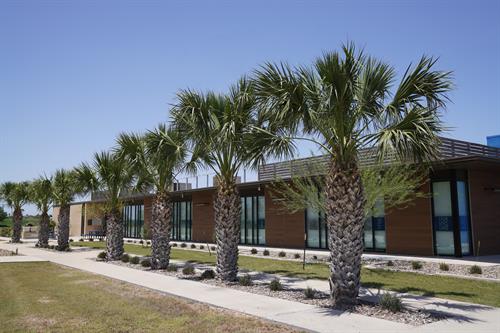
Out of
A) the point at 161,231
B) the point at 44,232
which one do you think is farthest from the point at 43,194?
the point at 161,231

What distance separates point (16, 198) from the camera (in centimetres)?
4100

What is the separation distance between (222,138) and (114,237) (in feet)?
39.5

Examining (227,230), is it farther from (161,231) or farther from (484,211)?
(484,211)

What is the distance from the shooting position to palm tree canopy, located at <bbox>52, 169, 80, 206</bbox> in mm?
32219

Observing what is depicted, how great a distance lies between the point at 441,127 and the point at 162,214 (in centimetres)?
1184

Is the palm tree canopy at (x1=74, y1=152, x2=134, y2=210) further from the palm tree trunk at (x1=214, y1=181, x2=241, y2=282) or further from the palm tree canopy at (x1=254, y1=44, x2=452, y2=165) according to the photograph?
the palm tree canopy at (x1=254, y1=44, x2=452, y2=165)

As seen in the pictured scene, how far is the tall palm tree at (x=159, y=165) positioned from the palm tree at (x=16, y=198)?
26.4 meters

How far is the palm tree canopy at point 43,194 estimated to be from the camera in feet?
112

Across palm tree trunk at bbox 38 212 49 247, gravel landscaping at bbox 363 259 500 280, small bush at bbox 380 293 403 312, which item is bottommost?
gravel landscaping at bbox 363 259 500 280

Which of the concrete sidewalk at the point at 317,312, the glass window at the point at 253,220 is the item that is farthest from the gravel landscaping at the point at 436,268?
the glass window at the point at 253,220

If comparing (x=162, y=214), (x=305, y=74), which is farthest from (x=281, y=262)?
(x=305, y=74)

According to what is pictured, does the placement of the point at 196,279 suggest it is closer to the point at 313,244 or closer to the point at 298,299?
the point at 298,299

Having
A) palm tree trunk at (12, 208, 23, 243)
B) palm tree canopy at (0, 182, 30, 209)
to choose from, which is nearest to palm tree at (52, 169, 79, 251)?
palm tree canopy at (0, 182, 30, 209)

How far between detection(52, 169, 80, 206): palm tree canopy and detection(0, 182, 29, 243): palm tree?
1002 cm
